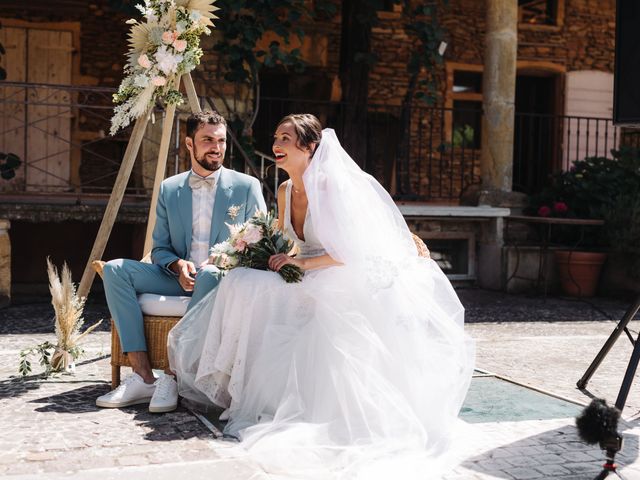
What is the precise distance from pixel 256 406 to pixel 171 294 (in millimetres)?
1080

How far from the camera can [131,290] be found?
4.62 m

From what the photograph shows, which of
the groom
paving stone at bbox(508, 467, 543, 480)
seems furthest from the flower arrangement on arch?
paving stone at bbox(508, 467, 543, 480)

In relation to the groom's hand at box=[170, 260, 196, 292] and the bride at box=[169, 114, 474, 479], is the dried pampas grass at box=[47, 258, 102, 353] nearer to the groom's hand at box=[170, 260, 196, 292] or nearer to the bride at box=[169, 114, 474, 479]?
the groom's hand at box=[170, 260, 196, 292]

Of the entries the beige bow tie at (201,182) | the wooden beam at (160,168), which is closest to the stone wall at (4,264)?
the wooden beam at (160,168)

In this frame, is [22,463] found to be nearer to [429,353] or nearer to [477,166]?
[429,353]

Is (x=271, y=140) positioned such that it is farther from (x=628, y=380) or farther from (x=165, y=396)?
(x=628, y=380)

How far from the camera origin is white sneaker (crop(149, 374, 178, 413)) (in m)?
4.25

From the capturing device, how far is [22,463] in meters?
3.38

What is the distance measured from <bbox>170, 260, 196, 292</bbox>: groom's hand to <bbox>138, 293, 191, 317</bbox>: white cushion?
3.8 inches

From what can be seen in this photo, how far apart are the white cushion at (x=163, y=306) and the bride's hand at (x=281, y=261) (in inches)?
25.4

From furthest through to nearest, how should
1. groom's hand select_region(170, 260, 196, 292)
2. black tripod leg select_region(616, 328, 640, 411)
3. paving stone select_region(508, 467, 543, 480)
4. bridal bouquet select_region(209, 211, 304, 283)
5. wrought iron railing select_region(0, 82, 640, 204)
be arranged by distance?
1. wrought iron railing select_region(0, 82, 640, 204)
2. groom's hand select_region(170, 260, 196, 292)
3. bridal bouquet select_region(209, 211, 304, 283)
4. black tripod leg select_region(616, 328, 640, 411)
5. paving stone select_region(508, 467, 543, 480)

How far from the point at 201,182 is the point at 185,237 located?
0.34 metres

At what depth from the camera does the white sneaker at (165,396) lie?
4254mm

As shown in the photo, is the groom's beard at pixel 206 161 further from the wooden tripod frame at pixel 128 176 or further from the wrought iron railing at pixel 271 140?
the wrought iron railing at pixel 271 140
